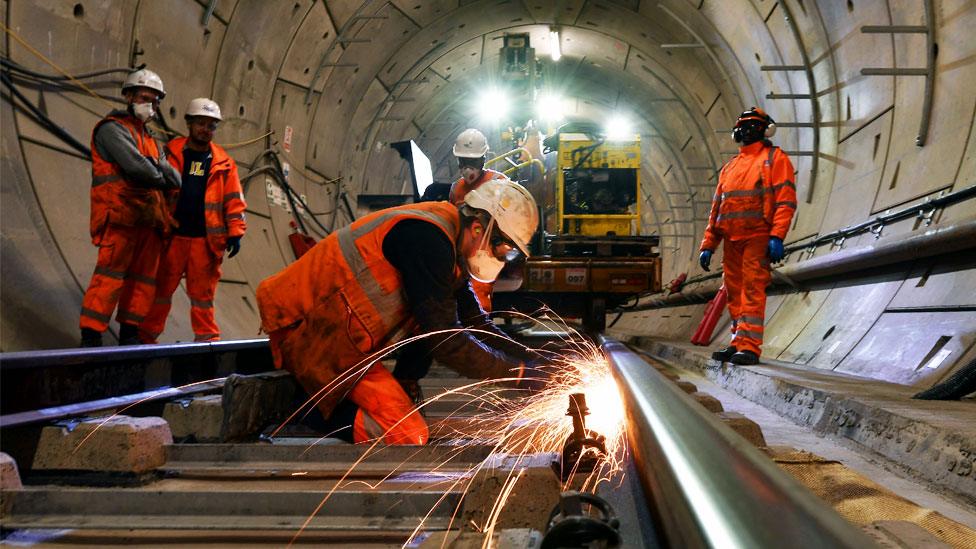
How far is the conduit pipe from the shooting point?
12.8 ft

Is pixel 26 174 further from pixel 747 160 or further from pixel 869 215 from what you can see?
pixel 869 215

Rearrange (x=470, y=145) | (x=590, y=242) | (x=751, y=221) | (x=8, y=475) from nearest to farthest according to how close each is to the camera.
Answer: (x=8, y=475) → (x=751, y=221) → (x=470, y=145) → (x=590, y=242)

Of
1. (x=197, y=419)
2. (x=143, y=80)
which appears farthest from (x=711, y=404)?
(x=143, y=80)

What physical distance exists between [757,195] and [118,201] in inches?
168

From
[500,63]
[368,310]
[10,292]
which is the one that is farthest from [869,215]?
[500,63]

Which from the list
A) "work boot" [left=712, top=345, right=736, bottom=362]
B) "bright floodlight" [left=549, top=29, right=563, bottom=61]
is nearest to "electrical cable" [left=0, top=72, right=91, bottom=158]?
"work boot" [left=712, top=345, right=736, bottom=362]

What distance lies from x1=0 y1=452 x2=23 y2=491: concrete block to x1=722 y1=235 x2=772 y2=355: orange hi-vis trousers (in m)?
4.31

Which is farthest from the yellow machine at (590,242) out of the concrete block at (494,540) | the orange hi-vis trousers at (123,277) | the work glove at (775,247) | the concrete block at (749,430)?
the concrete block at (494,540)

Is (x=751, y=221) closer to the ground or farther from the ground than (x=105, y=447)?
farther from the ground

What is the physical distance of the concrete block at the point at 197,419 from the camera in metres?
2.73

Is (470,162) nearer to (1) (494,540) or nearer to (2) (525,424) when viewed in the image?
(2) (525,424)

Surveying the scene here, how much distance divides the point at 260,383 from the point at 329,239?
67 cm

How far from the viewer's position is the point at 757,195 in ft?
16.3

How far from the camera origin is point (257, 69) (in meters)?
7.75
